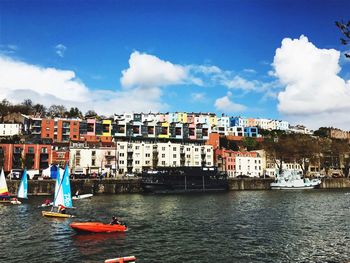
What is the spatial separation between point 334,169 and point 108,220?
168 metres

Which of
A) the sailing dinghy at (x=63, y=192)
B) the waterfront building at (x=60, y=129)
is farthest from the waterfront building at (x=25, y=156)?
the sailing dinghy at (x=63, y=192)

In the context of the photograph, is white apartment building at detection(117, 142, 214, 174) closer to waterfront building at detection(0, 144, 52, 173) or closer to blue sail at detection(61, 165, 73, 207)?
waterfront building at detection(0, 144, 52, 173)

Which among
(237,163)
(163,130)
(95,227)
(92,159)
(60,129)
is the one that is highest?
(163,130)

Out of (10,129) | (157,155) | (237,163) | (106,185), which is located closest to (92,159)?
(106,185)

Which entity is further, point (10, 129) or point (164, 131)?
point (164, 131)

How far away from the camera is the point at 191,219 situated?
2077 inches

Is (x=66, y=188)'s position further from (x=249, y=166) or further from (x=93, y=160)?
(x=249, y=166)

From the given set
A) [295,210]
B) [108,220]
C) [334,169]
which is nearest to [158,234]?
[108,220]

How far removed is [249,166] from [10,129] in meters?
115

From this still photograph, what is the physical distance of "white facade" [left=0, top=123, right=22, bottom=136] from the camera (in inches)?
6545

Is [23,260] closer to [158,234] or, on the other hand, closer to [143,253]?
[143,253]

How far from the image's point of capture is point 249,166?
158m

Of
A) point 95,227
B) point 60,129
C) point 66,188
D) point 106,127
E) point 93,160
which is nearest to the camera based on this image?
point 95,227

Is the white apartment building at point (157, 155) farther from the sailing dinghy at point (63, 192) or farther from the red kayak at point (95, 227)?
the red kayak at point (95, 227)
